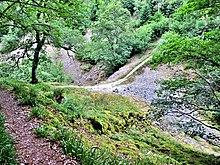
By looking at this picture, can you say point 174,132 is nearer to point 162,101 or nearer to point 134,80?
point 162,101

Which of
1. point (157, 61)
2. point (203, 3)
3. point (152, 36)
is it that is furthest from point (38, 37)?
point (152, 36)

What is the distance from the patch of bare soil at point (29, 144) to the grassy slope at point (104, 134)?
0.50 feet

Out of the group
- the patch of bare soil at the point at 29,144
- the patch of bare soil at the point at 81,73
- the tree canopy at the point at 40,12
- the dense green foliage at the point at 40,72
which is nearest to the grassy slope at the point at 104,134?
the patch of bare soil at the point at 29,144

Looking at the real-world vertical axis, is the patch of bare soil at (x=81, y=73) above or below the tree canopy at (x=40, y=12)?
below

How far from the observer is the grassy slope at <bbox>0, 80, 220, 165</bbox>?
422 cm

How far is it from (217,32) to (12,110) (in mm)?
5762

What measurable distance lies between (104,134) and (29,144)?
3363 mm

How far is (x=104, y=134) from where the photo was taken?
7.11 meters

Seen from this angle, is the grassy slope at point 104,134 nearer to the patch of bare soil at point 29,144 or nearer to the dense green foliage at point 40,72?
the patch of bare soil at point 29,144


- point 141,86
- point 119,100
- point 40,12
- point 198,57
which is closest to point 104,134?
point 198,57

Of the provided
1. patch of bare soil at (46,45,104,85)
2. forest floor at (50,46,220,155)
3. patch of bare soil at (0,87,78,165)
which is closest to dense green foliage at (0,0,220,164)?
patch of bare soil at (0,87,78,165)

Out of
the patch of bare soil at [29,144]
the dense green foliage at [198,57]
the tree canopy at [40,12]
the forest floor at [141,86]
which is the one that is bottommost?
the forest floor at [141,86]

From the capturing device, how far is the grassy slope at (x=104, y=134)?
422 centimetres

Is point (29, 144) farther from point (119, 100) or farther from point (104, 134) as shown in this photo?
point (119, 100)
